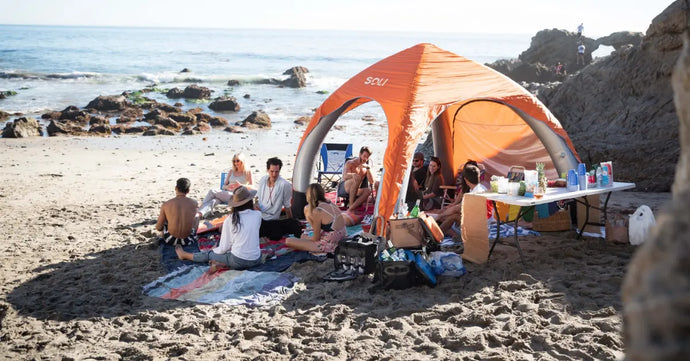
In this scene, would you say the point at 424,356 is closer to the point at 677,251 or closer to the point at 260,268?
the point at 260,268

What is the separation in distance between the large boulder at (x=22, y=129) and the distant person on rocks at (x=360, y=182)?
11.6 m

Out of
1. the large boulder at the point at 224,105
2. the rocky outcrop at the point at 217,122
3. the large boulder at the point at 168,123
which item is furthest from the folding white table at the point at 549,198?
the large boulder at the point at 224,105

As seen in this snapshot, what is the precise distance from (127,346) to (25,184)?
697cm

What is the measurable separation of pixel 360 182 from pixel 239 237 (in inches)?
106

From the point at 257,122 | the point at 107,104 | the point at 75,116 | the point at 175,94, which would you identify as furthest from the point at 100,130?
the point at 175,94

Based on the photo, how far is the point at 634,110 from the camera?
9.67 m

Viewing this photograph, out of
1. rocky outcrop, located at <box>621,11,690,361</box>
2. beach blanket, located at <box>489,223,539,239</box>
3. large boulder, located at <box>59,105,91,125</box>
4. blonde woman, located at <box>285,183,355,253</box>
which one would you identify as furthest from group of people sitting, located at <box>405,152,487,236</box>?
large boulder, located at <box>59,105,91,125</box>

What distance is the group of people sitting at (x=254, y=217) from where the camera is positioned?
6.28 meters

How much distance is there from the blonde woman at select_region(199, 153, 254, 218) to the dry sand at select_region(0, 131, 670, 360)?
85 cm

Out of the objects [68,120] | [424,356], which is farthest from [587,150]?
[68,120]

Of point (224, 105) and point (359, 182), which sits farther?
point (224, 105)

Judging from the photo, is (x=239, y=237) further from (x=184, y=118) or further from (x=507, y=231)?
(x=184, y=118)

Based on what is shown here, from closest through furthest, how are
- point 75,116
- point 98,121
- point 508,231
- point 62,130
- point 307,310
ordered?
point 307,310, point 508,231, point 62,130, point 98,121, point 75,116

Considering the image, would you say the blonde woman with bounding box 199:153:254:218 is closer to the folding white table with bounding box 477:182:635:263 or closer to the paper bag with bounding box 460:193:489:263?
the paper bag with bounding box 460:193:489:263
